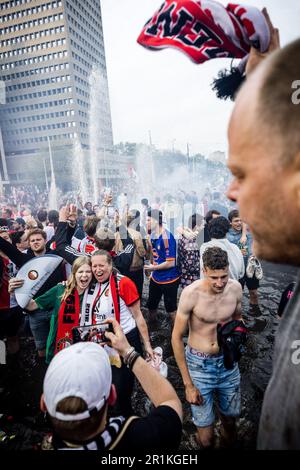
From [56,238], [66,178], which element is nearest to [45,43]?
[66,178]

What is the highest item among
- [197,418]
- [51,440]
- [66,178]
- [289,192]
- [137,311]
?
[66,178]

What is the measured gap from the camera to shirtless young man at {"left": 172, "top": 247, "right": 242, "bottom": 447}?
2.63 metres

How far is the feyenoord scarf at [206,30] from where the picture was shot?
0.93 meters

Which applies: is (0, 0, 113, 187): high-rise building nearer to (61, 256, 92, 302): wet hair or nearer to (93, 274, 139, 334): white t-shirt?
(61, 256, 92, 302): wet hair

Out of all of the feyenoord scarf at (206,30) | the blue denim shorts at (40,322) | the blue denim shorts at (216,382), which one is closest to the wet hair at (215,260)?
the blue denim shorts at (216,382)

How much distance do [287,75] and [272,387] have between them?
83cm

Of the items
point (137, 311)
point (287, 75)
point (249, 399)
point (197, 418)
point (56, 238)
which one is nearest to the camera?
point (287, 75)

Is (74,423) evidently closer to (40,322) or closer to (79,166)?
(40,322)

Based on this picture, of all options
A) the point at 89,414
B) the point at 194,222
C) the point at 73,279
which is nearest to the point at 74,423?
the point at 89,414

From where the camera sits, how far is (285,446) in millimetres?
664

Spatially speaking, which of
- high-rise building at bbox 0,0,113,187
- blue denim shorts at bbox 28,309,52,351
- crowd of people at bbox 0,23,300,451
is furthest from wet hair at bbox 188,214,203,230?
high-rise building at bbox 0,0,113,187

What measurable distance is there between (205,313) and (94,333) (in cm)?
116

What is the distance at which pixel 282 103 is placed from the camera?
24.7 inches
